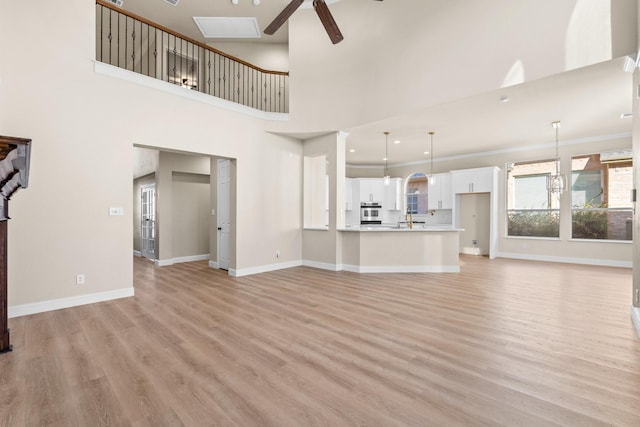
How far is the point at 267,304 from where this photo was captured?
12.5ft

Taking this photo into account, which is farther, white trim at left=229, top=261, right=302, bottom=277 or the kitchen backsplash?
the kitchen backsplash

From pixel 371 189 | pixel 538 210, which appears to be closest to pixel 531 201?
pixel 538 210

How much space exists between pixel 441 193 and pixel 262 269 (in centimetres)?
602

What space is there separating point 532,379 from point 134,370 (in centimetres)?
286

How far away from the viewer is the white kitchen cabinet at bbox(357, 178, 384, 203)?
987 cm

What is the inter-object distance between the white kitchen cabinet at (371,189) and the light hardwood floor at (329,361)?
586 cm

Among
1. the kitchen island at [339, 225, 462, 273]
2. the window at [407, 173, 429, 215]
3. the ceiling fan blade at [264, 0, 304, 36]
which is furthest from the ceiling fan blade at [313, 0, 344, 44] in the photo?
the window at [407, 173, 429, 215]

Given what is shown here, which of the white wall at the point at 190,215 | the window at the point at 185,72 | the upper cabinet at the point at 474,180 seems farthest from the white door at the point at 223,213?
the upper cabinet at the point at 474,180

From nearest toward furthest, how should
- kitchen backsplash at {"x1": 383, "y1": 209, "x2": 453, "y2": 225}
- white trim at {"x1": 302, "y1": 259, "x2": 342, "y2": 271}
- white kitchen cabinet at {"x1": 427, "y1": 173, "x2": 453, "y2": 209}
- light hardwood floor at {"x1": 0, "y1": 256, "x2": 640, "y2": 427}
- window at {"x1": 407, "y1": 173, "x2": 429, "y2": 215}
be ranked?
light hardwood floor at {"x1": 0, "y1": 256, "x2": 640, "y2": 427} < white trim at {"x1": 302, "y1": 259, "x2": 342, "y2": 271} < white kitchen cabinet at {"x1": 427, "y1": 173, "x2": 453, "y2": 209} < kitchen backsplash at {"x1": 383, "y1": 209, "x2": 453, "y2": 225} < window at {"x1": 407, "y1": 173, "x2": 429, "y2": 215}

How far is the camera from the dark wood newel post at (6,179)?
2.25 meters

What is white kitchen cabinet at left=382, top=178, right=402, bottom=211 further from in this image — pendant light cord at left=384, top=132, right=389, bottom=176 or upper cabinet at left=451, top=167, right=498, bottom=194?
upper cabinet at left=451, top=167, right=498, bottom=194

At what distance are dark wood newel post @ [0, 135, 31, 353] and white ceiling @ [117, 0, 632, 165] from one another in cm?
478

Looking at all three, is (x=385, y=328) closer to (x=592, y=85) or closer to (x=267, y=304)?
(x=267, y=304)

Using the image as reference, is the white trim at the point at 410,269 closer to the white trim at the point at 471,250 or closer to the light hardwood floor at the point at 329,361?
the light hardwood floor at the point at 329,361
